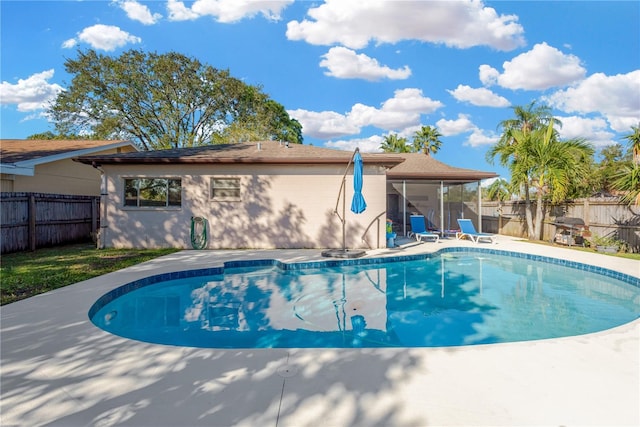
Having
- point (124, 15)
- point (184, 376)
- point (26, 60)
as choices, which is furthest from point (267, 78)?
point (184, 376)

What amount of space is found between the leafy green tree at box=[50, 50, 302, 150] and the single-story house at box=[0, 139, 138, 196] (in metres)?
10.4

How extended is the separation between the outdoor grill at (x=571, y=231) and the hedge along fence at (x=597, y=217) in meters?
0.24

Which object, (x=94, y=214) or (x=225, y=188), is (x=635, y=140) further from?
(x=94, y=214)

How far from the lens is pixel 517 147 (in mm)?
13609

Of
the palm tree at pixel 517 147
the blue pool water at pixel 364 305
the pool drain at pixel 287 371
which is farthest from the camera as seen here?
the palm tree at pixel 517 147

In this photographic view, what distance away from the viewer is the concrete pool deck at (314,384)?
223 cm

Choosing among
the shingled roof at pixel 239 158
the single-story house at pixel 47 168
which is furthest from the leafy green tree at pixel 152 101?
the shingled roof at pixel 239 158

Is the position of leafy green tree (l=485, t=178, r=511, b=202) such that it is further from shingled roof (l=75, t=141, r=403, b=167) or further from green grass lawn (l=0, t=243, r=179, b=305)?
green grass lawn (l=0, t=243, r=179, b=305)

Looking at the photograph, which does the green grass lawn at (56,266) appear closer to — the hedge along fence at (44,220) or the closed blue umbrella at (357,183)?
the hedge along fence at (44,220)

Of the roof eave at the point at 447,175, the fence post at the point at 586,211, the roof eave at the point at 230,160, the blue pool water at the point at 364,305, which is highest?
the roof eave at the point at 230,160

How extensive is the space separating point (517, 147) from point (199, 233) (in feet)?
44.5

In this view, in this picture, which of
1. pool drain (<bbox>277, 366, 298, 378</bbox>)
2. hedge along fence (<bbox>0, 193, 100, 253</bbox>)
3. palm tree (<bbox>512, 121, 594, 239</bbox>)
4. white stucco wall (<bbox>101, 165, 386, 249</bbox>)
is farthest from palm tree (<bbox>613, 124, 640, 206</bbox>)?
hedge along fence (<bbox>0, 193, 100, 253</bbox>)

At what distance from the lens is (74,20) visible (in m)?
17.9

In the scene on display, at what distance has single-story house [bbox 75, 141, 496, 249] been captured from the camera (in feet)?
36.7
